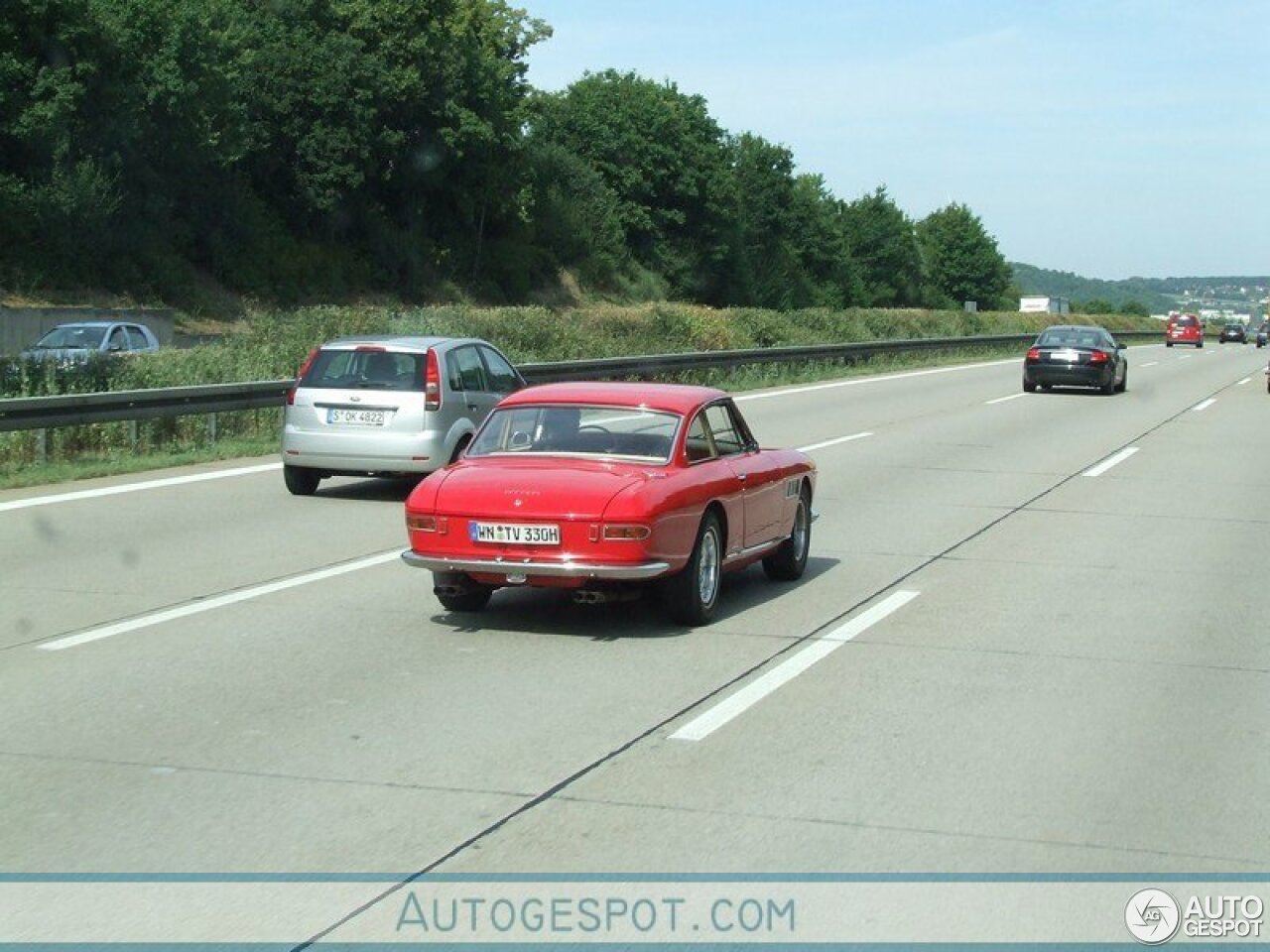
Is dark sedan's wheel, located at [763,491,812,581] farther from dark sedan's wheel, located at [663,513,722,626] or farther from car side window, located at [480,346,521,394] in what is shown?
car side window, located at [480,346,521,394]

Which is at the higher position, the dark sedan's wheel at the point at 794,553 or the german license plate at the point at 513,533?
the german license plate at the point at 513,533

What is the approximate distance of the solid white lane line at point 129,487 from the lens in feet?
50.1

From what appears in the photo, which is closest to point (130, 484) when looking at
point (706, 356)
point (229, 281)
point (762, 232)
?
point (706, 356)

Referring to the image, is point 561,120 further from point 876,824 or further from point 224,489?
point 876,824

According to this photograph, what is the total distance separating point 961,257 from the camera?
169 m

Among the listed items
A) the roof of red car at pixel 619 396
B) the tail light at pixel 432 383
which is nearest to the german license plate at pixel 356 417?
the tail light at pixel 432 383

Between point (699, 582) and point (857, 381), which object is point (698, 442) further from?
point (857, 381)

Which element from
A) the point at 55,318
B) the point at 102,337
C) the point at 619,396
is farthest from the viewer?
the point at 55,318

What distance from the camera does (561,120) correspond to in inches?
3708

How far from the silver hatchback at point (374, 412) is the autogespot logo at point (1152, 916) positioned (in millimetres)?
10911

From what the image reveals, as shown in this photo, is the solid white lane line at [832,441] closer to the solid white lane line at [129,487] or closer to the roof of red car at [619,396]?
the solid white lane line at [129,487]

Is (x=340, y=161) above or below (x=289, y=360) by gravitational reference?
above

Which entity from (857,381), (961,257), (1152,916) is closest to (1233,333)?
(857,381)

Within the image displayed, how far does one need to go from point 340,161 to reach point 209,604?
56.3 meters
